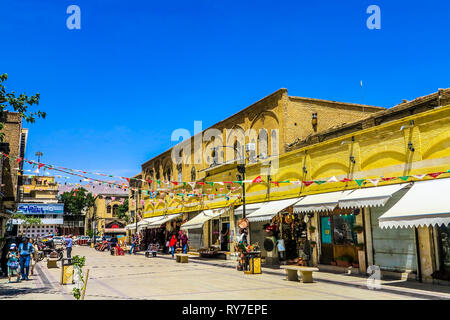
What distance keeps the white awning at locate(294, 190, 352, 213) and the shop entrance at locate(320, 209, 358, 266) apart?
0.96 metres

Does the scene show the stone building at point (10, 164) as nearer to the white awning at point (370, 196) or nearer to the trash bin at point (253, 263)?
the trash bin at point (253, 263)

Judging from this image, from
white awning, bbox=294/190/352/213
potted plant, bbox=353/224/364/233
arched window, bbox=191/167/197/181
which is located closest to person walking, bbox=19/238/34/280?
white awning, bbox=294/190/352/213

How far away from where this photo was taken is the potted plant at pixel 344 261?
54.9 feet

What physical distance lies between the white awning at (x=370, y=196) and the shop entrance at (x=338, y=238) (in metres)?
1.66

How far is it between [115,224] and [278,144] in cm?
5764

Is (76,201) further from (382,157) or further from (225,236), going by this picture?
(382,157)

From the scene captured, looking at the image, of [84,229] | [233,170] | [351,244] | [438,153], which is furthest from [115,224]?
[438,153]

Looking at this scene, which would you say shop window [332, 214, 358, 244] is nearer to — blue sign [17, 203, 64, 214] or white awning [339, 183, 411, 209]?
white awning [339, 183, 411, 209]

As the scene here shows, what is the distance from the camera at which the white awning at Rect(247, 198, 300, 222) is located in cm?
1903

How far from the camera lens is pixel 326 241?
1817cm

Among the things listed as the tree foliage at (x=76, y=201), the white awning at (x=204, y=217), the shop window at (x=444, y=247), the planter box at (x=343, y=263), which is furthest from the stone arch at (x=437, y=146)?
the tree foliage at (x=76, y=201)

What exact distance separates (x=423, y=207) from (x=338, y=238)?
235 inches
